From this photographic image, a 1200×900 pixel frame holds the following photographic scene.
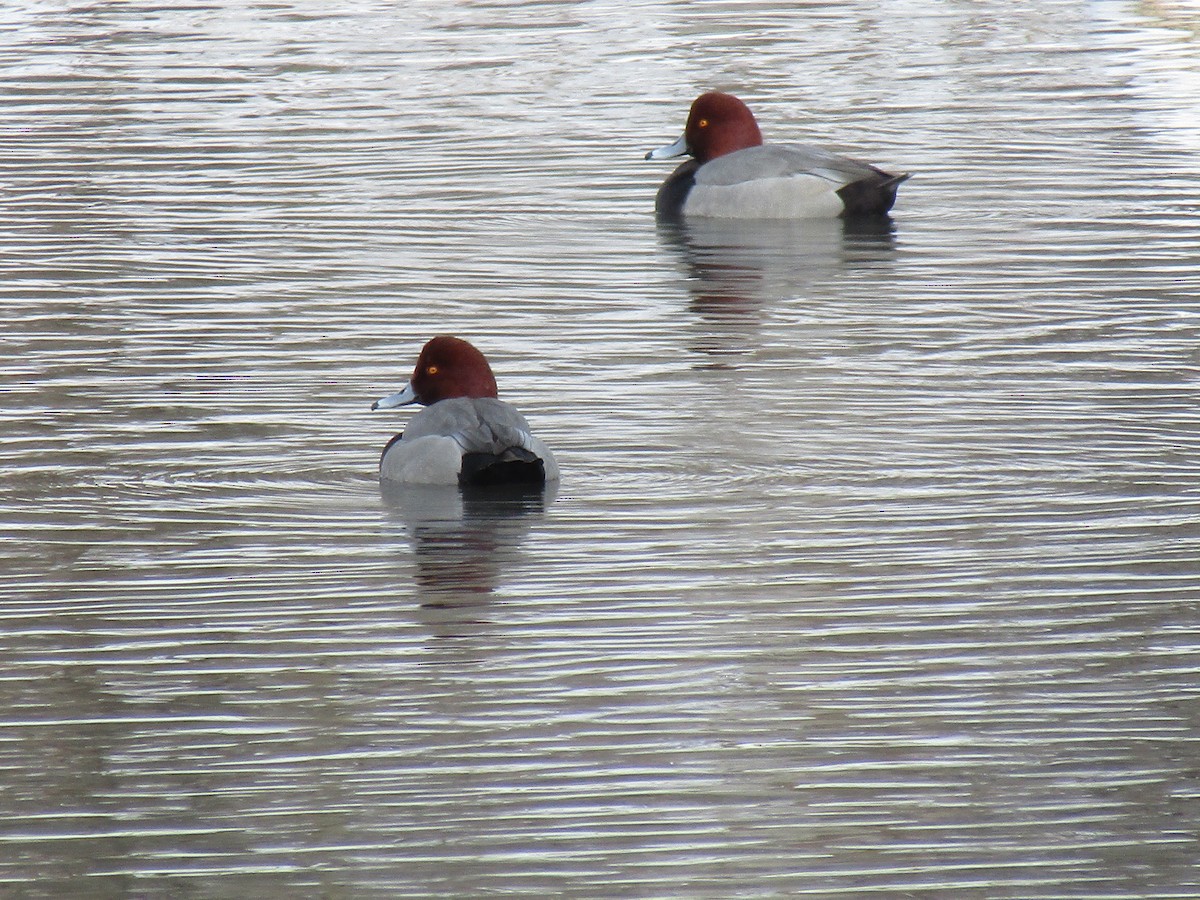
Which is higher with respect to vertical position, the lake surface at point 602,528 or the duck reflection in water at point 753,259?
the lake surface at point 602,528

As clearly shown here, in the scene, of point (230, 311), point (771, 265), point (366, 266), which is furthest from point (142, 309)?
point (771, 265)

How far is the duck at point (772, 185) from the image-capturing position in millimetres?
14180

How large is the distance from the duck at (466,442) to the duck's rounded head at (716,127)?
261 inches

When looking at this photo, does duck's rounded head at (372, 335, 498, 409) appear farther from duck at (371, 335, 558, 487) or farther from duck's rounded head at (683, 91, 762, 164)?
duck's rounded head at (683, 91, 762, 164)

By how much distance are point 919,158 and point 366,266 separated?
4912 millimetres

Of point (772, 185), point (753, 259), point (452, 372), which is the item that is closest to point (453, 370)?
point (452, 372)

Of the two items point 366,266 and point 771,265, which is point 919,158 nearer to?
point 771,265

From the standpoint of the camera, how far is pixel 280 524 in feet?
26.4

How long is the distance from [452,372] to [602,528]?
1.18 metres

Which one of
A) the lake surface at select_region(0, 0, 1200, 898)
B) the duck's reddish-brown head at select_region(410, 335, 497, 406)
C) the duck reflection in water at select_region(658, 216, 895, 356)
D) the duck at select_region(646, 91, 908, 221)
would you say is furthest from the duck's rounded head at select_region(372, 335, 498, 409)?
the duck at select_region(646, 91, 908, 221)

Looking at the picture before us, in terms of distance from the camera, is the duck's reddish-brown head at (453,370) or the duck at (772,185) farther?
the duck at (772,185)

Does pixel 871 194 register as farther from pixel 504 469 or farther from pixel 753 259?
pixel 504 469

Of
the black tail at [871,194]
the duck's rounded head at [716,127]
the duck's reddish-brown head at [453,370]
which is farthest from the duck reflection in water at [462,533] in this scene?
the duck's rounded head at [716,127]

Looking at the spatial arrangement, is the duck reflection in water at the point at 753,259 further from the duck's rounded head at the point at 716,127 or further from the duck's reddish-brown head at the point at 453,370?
the duck's reddish-brown head at the point at 453,370
